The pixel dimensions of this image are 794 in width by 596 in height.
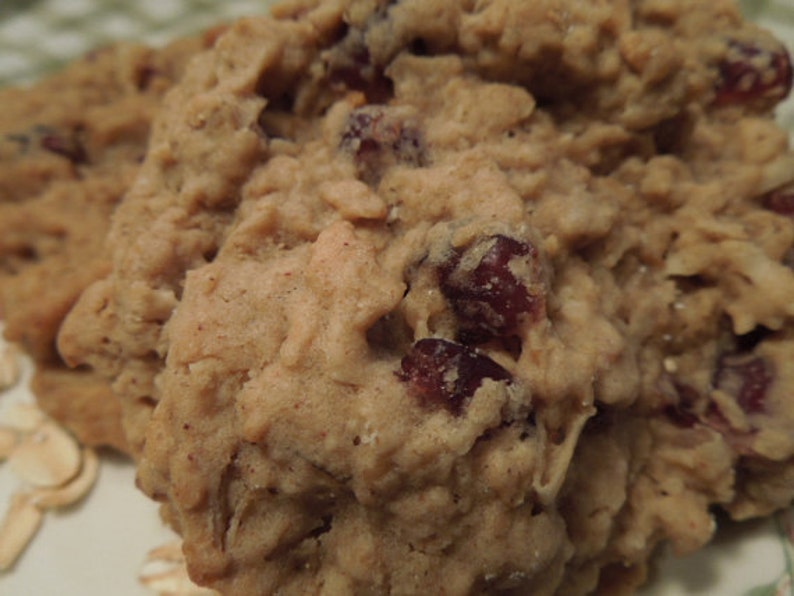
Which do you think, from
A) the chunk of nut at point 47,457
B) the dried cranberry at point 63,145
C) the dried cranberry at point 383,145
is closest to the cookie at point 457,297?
the dried cranberry at point 383,145

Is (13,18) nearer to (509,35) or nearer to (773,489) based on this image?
(509,35)

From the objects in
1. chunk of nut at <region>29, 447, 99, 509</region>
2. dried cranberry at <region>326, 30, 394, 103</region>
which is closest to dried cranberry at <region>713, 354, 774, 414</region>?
dried cranberry at <region>326, 30, 394, 103</region>

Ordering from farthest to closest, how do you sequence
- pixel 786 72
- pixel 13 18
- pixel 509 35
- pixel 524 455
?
1. pixel 13 18
2. pixel 786 72
3. pixel 509 35
4. pixel 524 455

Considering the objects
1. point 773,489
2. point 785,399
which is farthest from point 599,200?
point 773,489

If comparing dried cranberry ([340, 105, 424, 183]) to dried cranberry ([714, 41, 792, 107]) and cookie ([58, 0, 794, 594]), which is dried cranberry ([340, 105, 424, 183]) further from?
dried cranberry ([714, 41, 792, 107])

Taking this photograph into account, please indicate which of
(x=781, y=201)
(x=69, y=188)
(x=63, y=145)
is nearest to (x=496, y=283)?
(x=781, y=201)

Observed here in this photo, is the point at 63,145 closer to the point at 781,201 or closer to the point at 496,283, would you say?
the point at 496,283

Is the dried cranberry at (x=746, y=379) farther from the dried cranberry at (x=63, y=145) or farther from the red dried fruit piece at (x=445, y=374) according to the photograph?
the dried cranberry at (x=63, y=145)
